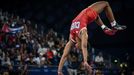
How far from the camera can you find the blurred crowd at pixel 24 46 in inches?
587

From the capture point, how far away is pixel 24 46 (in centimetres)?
1589

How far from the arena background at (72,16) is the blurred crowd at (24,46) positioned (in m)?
2.60

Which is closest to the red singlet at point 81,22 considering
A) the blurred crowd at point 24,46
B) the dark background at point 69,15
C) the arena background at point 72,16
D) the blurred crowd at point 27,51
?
the blurred crowd at point 27,51

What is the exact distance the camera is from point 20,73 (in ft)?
44.6

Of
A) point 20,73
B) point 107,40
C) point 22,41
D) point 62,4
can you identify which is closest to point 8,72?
point 20,73

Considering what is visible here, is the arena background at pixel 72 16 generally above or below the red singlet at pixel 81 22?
above

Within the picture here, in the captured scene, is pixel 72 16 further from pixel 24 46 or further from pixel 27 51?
pixel 24 46

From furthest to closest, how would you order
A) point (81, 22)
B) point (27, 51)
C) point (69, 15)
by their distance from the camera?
point (69, 15) < point (27, 51) < point (81, 22)

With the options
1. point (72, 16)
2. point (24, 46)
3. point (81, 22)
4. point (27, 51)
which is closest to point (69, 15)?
point (72, 16)

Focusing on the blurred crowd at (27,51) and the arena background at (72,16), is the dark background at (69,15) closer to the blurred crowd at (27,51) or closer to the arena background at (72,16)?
the arena background at (72,16)

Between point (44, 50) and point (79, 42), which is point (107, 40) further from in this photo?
point (79, 42)

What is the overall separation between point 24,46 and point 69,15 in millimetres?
7555

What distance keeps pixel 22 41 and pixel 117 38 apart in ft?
22.6

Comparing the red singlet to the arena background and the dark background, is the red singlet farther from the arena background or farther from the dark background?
the dark background
